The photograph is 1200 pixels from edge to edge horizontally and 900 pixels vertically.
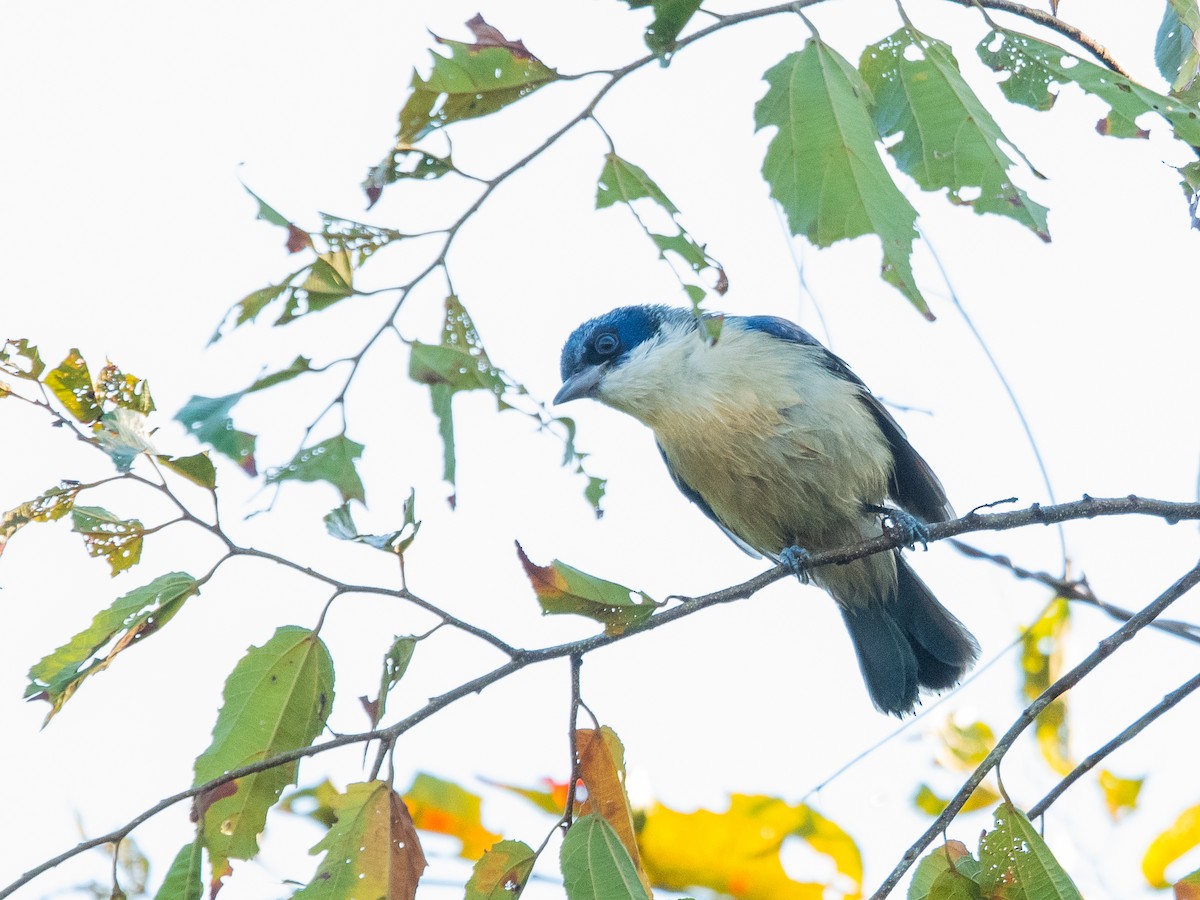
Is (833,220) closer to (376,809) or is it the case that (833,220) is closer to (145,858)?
(376,809)

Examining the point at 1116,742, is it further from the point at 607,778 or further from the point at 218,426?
the point at 218,426

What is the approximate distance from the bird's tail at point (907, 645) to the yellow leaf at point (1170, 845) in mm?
2043

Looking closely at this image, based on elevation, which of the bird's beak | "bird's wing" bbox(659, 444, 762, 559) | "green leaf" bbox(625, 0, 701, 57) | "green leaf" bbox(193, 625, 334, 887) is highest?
the bird's beak

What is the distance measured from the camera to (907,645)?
19.4 feet

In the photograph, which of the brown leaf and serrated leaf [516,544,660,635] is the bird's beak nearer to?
the brown leaf

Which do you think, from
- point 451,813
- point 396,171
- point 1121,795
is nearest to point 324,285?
point 396,171

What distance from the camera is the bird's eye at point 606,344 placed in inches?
230

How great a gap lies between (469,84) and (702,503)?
3.33m

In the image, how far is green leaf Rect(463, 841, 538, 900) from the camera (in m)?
2.80

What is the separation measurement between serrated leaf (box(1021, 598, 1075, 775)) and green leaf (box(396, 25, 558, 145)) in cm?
278

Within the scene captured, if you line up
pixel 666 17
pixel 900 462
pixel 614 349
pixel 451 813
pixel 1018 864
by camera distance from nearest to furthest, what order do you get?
1. pixel 666 17
2. pixel 1018 864
3. pixel 451 813
4. pixel 900 462
5. pixel 614 349

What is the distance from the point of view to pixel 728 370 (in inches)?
206

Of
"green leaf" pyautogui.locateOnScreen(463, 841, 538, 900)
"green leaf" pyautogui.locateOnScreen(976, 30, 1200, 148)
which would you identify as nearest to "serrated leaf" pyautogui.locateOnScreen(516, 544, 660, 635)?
"green leaf" pyautogui.locateOnScreen(463, 841, 538, 900)

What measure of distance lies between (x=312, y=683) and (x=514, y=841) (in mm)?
693
